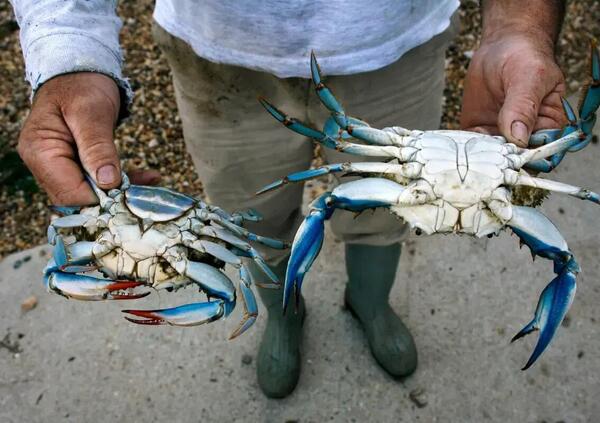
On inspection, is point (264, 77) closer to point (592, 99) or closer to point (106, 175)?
point (106, 175)

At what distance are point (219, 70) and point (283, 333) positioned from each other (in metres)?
1.16

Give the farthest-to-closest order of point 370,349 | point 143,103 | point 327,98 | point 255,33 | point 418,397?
point 143,103
point 370,349
point 418,397
point 255,33
point 327,98

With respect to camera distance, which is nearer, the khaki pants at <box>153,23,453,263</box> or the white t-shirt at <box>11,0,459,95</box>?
the white t-shirt at <box>11,0,459,95</box>

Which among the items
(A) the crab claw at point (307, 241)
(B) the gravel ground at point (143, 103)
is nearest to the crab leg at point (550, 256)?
(A) the crab claw at point (307, 241)

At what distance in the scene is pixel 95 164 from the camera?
1.52 metres

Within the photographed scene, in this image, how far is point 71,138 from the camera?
62.0 inches

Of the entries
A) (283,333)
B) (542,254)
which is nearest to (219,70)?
(542,254)

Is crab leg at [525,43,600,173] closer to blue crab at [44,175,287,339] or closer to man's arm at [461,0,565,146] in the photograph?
man's arm at [461,0,565,146]

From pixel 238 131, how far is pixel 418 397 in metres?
1.30

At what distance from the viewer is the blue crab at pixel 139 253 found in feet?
5.23

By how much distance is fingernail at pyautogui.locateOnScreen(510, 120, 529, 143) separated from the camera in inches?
58.6

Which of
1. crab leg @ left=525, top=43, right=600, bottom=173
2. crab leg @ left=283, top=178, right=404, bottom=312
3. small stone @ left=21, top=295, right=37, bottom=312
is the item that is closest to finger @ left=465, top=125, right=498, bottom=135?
crab leg @ left=525, top=43, right=600, bottom=173

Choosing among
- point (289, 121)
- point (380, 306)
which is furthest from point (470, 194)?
point (380, 306)

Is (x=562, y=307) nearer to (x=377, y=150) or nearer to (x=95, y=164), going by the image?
(x=377, y=150)
